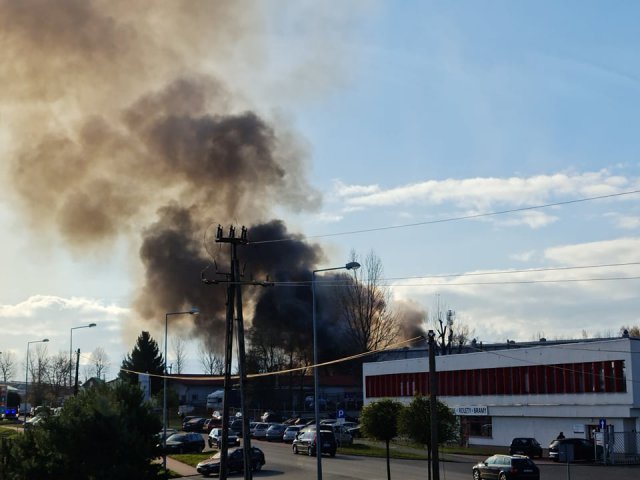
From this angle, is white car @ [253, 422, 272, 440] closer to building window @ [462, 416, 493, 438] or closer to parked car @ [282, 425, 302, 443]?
parked car @ [282, 425, 302, 443]

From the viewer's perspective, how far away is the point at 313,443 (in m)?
52.2

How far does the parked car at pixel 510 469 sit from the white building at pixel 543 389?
12.7m

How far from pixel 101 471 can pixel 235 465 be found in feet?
69.6

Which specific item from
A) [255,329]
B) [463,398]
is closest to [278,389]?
[255,329]

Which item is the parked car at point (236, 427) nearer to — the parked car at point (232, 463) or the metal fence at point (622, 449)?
the parked car at point (232, 463)

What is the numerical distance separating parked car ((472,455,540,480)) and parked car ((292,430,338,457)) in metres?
14.8

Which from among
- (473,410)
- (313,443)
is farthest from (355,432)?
(313,443)

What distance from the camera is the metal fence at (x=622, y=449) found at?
1829 inches

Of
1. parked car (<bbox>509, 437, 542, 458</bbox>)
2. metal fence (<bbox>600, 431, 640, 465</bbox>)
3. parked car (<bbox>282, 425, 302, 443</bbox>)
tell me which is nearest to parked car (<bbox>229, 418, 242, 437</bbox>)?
parked car (<bbox>282, 425, 302, 443</bbox>)

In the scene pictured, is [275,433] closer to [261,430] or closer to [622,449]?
[261,430]

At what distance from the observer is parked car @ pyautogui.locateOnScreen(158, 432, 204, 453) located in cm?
5591

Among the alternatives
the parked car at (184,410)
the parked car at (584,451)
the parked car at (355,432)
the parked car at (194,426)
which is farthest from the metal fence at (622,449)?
the parked car at (184,410)

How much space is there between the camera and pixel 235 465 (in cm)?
4484

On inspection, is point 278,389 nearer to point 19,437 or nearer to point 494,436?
point 494,436
